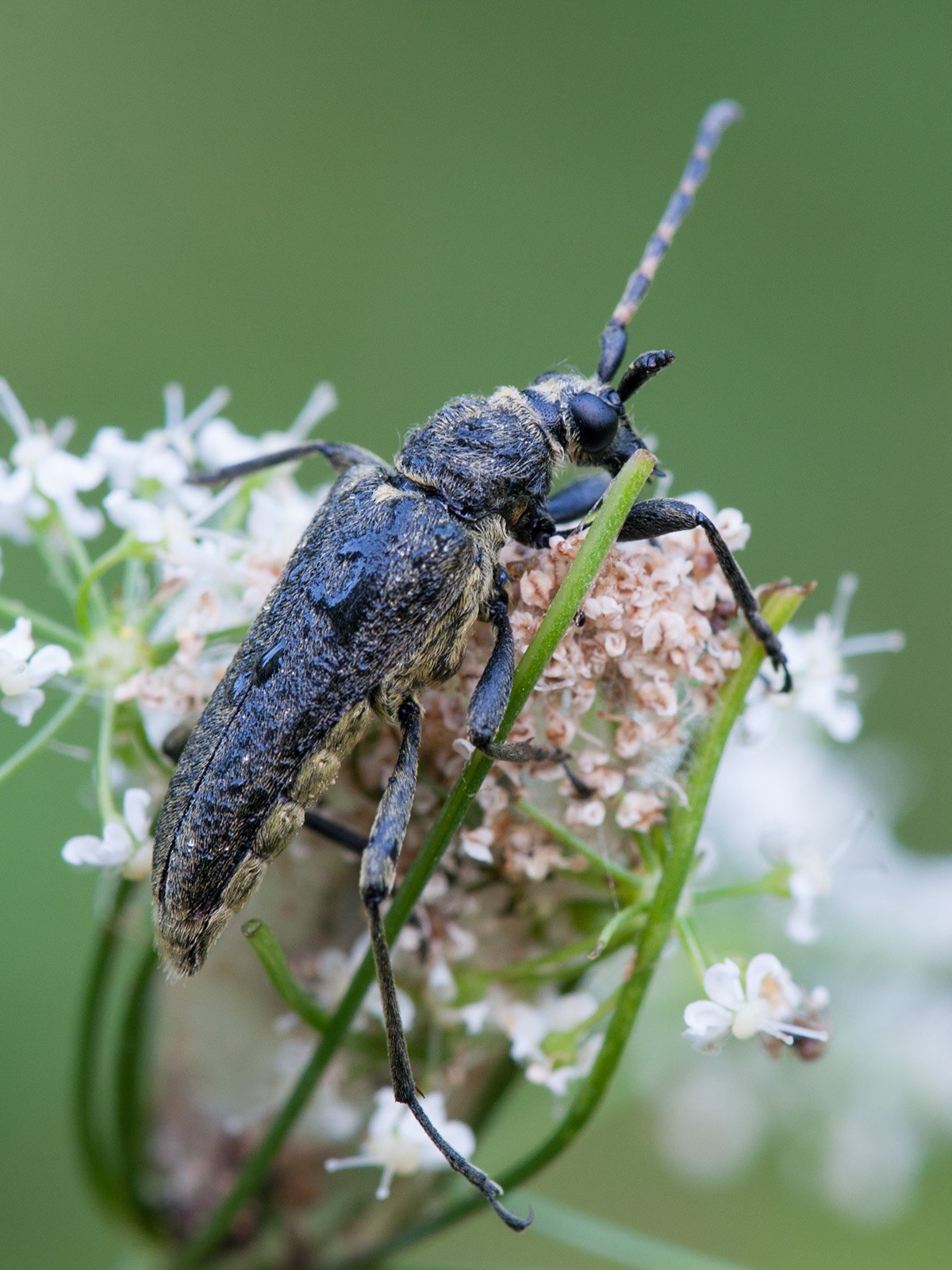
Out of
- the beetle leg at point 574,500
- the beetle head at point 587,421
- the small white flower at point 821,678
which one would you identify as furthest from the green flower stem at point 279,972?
the beetle head at point 587,421

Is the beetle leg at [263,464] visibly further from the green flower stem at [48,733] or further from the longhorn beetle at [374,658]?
the green flower stem at [48,733]

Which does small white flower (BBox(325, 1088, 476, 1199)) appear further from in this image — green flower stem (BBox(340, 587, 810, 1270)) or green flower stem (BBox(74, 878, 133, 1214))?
green flower stem (BBox(74, 878, 133, 1214))

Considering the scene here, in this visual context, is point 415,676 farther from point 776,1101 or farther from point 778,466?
point 778,466

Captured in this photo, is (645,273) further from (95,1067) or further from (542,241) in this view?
(542,241)

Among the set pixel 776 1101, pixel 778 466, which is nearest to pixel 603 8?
pixel 778 466

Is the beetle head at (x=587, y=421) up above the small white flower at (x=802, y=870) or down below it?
above
